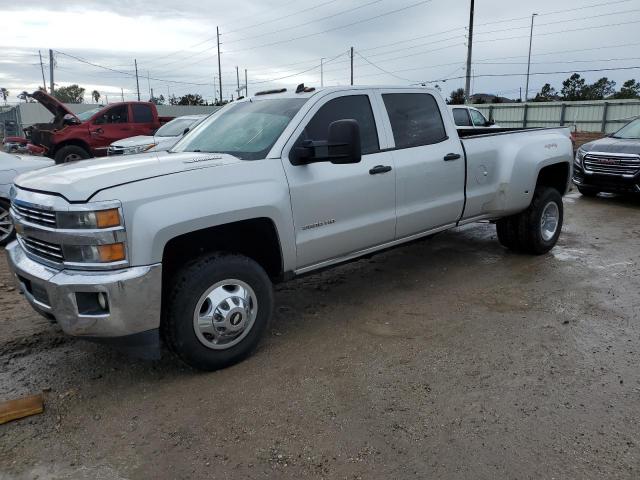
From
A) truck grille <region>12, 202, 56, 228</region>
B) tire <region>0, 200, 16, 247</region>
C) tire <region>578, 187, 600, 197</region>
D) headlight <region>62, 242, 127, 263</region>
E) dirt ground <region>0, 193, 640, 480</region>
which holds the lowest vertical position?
dirt ground <region>0, 193, 640, 480</region>

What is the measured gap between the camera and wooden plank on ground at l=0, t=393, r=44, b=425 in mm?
3053

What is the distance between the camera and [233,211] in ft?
11.1

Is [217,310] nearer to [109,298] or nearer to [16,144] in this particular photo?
[109,298]

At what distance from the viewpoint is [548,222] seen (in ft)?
21.0

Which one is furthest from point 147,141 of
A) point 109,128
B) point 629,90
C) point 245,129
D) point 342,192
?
point 629,90

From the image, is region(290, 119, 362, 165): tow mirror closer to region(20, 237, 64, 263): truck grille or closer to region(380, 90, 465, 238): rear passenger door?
region(380, 90, 465, 238): rear passenger door

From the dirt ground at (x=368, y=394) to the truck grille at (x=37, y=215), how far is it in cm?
111

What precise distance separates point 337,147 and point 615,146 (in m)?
8.37

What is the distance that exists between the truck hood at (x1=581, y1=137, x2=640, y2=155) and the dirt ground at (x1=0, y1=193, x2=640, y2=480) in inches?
213

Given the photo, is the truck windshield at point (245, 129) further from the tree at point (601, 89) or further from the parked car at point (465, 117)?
the tree at point (601, 89)

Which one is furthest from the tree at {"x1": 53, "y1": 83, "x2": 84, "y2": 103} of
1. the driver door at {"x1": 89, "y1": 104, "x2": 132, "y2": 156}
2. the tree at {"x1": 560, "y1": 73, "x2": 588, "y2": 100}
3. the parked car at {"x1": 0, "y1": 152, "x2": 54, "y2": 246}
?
the parked car at {"x1": 0, "y1": 152, "x2": 54, "y2": 246}

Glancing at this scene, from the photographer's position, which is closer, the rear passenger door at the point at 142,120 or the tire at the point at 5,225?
the tire at the point at 5,225

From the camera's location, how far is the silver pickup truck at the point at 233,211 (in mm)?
2992

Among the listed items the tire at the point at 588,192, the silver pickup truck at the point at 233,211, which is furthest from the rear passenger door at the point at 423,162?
the tire at the point at 588,192
